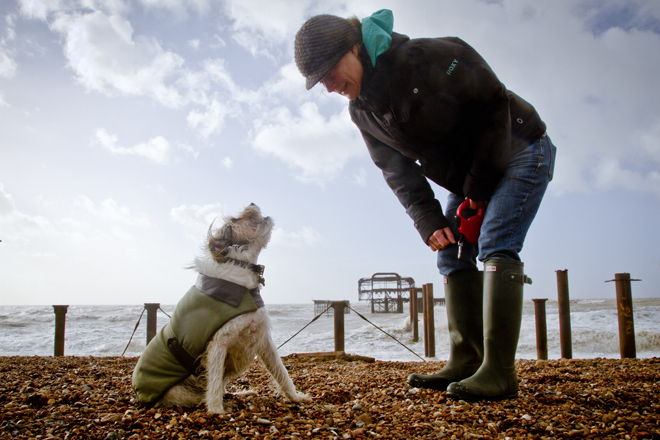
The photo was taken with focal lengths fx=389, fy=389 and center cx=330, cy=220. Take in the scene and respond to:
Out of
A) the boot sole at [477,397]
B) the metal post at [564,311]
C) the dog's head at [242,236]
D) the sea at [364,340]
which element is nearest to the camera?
the boot sole at [477,397]

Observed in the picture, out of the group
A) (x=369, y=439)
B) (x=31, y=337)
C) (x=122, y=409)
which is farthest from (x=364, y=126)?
(x=31, y=337)

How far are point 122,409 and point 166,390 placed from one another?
0.95 feet

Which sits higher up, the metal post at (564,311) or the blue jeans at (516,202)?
the blue jeans at (516,202)

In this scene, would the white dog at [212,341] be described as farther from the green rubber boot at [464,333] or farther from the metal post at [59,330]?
the metal post at [59,330]

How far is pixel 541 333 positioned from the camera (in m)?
6.88

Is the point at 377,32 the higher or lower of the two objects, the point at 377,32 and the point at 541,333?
the higher

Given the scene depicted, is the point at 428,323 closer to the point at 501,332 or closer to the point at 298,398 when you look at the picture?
the point at 298,398

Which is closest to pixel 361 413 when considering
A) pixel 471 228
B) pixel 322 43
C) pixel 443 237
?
pixel 443 237

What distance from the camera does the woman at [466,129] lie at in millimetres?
2410

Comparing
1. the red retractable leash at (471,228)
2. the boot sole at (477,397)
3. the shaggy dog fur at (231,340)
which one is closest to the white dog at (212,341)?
the shaggy dog fur at (231,340)

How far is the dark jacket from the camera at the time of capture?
241 centimetres

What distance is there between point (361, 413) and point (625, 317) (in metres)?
5.57

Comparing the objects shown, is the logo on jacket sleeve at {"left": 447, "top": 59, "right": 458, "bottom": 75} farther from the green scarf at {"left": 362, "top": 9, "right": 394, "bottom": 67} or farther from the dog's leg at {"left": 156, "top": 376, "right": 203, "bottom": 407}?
the dog's leg at {"left": 156, "top": 376, "right": 203, "bottom": 407}

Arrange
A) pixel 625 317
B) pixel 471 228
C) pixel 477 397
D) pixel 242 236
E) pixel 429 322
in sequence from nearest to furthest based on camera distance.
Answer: pixel 477 397, pixel 471 228, pixel 242 236, pixel 625 317, pixel 429 322
